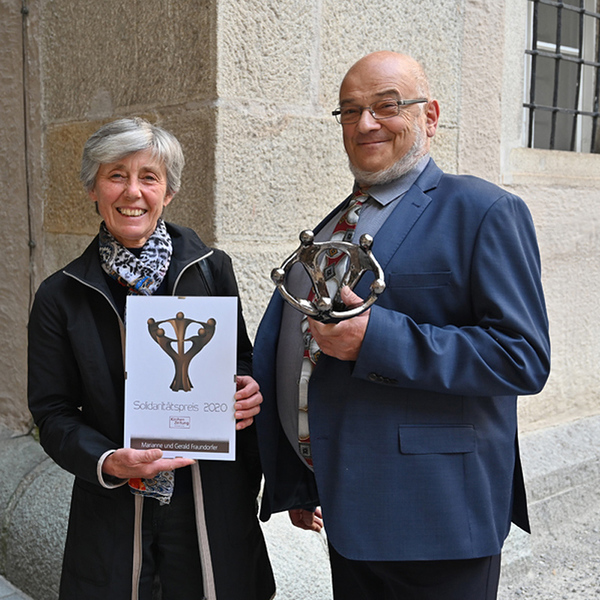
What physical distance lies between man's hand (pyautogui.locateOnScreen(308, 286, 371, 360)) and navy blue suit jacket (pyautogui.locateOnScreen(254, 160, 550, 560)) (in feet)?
0.10

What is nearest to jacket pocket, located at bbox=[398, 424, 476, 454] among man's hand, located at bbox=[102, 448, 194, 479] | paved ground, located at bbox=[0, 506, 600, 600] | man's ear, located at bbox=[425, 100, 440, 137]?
man's hand, located at bbox=[102, 448, 194, 479]

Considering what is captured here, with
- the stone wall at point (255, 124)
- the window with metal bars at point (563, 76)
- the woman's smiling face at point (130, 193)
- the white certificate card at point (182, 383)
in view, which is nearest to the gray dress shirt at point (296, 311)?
the white certificate card at point (182, 383)

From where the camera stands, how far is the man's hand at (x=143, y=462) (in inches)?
62.9

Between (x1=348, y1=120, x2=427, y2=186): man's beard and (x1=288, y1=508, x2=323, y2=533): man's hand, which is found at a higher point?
(x1=348, y1=120, x2=427, y2=186): man's beard

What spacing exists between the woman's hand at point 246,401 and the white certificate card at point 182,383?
3 cm

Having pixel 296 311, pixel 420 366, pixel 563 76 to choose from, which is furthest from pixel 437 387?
pixel 563 76

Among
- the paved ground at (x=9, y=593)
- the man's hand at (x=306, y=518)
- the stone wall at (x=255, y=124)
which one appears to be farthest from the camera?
the paved ground at (x=9, y=593)

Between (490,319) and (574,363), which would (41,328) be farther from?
(574,363)

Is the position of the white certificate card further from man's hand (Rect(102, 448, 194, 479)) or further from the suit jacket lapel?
the suit jacket lapel

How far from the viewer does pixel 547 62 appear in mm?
3916

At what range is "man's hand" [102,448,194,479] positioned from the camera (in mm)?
1599

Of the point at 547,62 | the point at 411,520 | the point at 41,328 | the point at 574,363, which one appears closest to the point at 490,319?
the point at 411,520

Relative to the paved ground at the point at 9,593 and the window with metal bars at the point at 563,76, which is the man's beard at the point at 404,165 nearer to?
the paved ground at the point at 9,593

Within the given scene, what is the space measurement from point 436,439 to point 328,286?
0.41 m
